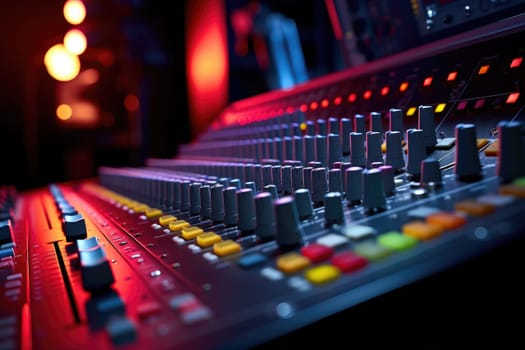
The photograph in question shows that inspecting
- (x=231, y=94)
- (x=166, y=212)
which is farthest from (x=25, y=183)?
(x=166, y=212)

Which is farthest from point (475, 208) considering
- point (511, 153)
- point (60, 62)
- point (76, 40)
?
point (60, 62)

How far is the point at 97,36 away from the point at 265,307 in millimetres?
3541

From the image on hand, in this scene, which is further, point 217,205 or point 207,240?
point 217,205

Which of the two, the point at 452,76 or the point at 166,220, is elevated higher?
the point at 452,76

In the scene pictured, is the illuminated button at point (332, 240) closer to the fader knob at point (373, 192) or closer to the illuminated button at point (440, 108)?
the fader knob at point (373, 192)

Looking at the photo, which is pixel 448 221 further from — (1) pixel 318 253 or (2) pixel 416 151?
(2) pixel 416 151

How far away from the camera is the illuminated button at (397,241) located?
41cm

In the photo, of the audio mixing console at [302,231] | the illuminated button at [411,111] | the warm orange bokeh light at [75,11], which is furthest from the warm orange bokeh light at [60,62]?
the illuminated button at [411,111]

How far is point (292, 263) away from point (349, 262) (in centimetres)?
6

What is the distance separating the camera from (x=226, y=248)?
1.78 feet

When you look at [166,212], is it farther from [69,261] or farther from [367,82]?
[367,82]

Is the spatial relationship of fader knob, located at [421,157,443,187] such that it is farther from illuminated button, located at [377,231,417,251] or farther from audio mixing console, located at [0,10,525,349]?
illuminated button, located at [377,231,417,251]

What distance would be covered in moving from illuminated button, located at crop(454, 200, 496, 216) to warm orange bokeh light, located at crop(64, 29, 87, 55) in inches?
139

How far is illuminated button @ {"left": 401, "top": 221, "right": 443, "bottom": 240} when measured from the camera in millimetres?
420
